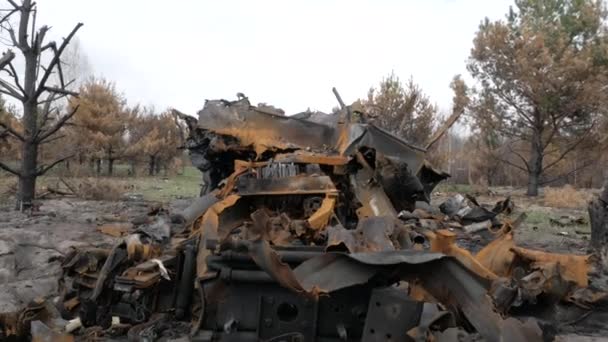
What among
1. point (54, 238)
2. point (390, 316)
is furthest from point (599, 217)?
point (54, 238)

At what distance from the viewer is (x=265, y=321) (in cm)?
360

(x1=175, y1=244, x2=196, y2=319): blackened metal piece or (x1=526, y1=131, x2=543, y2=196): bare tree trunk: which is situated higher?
(x1=526, y1=131, x2=543, y2=196): bare tree trunk

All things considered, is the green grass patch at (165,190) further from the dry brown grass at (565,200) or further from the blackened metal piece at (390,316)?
the blackened metal piece at (390,316)

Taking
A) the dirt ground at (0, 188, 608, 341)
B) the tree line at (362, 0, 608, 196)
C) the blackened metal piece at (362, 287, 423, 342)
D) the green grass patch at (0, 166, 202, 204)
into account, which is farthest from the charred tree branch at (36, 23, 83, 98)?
the tree line at (362, 0, 608, 196)

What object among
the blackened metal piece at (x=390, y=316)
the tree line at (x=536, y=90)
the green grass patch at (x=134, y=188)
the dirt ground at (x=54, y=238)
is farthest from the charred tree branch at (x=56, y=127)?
the tree line at (x=536, y=90)

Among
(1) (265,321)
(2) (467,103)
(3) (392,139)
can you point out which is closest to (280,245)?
(1) (265,321)

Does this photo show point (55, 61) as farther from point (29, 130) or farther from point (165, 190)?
point (165, 190)

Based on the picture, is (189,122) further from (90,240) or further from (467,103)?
(467,103)

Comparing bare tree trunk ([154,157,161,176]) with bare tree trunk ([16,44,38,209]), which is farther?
bare tree trunk ([154,157,161,176])

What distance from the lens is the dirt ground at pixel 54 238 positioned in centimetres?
562

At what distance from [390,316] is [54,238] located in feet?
Result: 18.4

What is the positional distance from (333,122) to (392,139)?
3.27 feet

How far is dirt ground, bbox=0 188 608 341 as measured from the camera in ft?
18.4

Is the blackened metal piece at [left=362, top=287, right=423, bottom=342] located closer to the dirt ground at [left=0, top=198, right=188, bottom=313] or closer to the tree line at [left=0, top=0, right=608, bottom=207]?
the dirt ground at [left=0, top=198, right=188, bottom=313]
